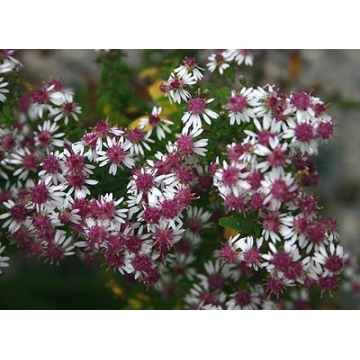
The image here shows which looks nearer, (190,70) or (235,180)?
(235,180)

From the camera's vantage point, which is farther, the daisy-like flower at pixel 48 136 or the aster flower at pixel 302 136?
the daisy-like flower at pixel 48 136

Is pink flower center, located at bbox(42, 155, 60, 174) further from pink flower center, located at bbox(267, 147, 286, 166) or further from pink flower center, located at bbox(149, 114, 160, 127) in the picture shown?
pink flower center, located at bbox(267, 147, 286, 166)

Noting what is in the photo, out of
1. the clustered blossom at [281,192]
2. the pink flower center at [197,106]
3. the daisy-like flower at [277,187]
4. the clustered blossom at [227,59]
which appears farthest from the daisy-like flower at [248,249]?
the clustered blossom at [227,59]

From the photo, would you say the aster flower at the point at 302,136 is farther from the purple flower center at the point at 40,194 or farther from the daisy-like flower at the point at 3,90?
the daisy-like flower at the point at 3,90

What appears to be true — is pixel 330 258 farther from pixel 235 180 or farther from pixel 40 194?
pixel 40 194

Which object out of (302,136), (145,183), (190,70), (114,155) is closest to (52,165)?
(114,155)

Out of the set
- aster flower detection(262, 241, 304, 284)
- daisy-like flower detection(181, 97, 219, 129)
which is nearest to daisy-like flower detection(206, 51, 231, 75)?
daisy-like flower detection(181, 97, 219, 129)

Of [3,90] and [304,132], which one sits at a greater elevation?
[3,90]
